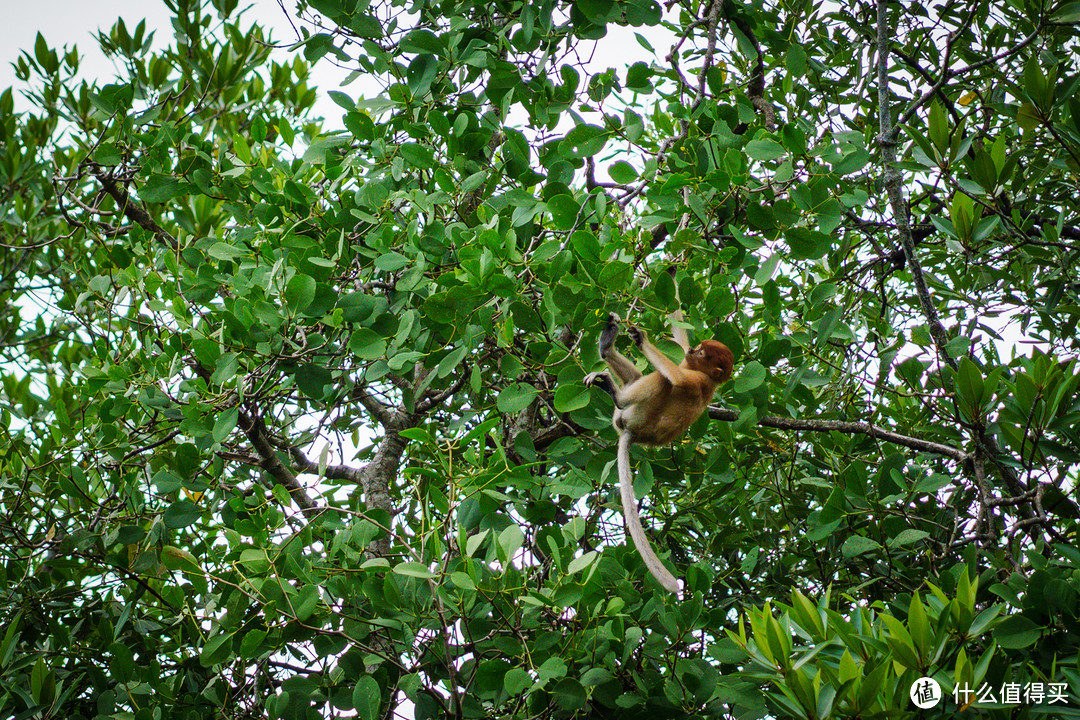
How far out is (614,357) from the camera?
412cm

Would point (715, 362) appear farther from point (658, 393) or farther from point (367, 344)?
point (367, 344)

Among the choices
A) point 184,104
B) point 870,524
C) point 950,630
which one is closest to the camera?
point 950,630

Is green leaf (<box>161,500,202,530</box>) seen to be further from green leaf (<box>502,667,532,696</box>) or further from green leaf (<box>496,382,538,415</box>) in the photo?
green leaf (<box>502,667,532,696</box>)

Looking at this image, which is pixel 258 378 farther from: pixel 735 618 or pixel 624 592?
pixel 735 618

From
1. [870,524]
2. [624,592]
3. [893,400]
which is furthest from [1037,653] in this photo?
[893,400]

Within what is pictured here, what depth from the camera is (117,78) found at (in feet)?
17.0

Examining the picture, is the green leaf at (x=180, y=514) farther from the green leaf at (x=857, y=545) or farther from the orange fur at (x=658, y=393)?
the green leaf at (x=857, y=545)

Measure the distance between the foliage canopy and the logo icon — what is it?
0.04 metres

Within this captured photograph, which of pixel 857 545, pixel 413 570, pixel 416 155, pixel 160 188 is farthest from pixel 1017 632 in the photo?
pixel 160 188

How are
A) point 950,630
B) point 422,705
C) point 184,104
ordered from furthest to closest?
point 184,104 → point 422,705 → point 950,630

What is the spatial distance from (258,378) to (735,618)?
9.73 ft

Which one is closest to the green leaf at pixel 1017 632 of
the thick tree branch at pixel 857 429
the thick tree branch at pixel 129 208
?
the thick tree branch at pixel 857 429

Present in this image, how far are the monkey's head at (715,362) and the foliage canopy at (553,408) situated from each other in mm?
173

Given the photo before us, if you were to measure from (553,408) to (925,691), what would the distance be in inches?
76.9
